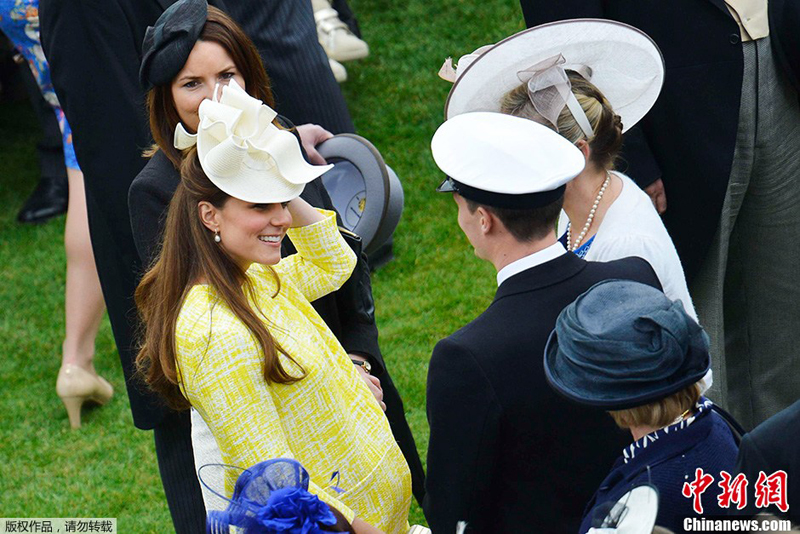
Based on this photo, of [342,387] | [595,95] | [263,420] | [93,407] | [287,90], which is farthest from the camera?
[93,407]

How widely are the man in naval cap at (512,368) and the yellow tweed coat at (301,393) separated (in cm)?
28

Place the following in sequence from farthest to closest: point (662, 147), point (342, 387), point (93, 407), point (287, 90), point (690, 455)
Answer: point (93, 407) → point (287, 90) → point (662, 147) → point (342, 387) → point (690, 455)

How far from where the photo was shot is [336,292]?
3.01m

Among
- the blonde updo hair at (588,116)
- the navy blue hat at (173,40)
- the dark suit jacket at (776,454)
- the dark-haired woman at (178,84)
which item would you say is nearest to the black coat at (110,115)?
the dark-haired woman at (178,84)

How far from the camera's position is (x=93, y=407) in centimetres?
483

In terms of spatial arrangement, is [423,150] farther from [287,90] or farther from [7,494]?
[7,494]

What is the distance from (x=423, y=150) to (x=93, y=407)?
238 cm

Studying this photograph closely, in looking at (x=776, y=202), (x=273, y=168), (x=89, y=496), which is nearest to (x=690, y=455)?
(x=273, y=168)

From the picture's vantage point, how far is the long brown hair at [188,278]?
236 centimetres

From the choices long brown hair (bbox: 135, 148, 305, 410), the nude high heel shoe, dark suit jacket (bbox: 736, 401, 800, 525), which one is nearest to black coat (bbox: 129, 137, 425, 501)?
long brown hair (bbox: 135, 148, 305, 410)

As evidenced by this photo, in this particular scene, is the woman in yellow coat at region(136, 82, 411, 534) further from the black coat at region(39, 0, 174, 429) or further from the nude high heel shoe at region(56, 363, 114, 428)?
the nude high heel shoe at region(56, 363, 114, 428)

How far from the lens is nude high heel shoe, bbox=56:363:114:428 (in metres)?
4.65

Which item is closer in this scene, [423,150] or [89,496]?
[89,496]

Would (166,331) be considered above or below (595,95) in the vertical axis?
below
